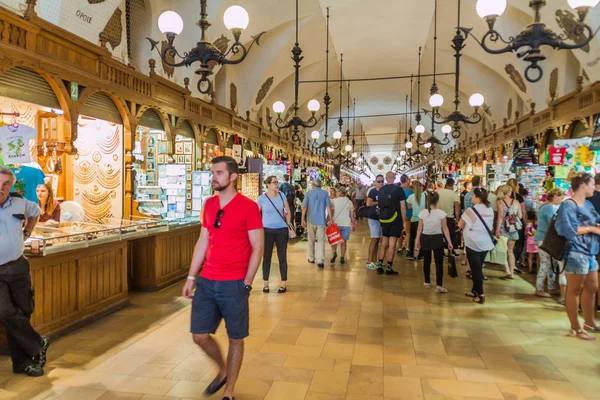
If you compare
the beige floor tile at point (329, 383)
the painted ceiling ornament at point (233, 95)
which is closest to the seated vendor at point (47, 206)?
the beige floor tile at point (329, 383)

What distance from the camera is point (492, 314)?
4750mm

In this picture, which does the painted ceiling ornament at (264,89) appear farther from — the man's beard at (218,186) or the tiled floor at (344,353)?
the man's beard at (218,186)

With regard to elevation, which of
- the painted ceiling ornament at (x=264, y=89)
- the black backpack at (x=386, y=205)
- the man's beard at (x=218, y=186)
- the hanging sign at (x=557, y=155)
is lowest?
the black backpack at (x=386, y=205)

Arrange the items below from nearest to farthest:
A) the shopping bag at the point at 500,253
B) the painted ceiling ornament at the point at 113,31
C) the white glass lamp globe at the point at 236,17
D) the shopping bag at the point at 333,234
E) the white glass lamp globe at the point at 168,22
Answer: the white glass lamp globe at the point at 236,17 → the white glass lamp globe at the point at 168,22 → the shopping bag at the point at 500,253 → the painted ceiling ornament at the point at 113,31 → the shopping bag at the point at 333,234

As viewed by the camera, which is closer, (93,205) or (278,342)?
(278,342)

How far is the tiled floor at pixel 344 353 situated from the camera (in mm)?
2926

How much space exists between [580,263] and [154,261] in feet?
15.5

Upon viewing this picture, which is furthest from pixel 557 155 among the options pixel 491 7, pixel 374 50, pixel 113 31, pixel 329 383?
pixel 374 50

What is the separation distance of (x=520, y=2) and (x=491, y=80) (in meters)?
6.21

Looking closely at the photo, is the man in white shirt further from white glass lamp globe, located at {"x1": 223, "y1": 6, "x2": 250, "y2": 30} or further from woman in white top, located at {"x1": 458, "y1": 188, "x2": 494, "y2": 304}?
white glass lamp globe, located at {"x1": 223, "y1": 6, "x2": 250, "y2": 30}

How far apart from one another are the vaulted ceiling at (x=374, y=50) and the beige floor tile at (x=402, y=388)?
7.25 meters

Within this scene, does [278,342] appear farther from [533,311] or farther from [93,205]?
[93,205]

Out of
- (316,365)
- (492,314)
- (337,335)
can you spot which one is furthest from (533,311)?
(316,365)

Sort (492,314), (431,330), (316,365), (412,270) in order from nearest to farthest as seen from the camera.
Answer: (316,365) < (431,330) < (492,314) < (412,270)
